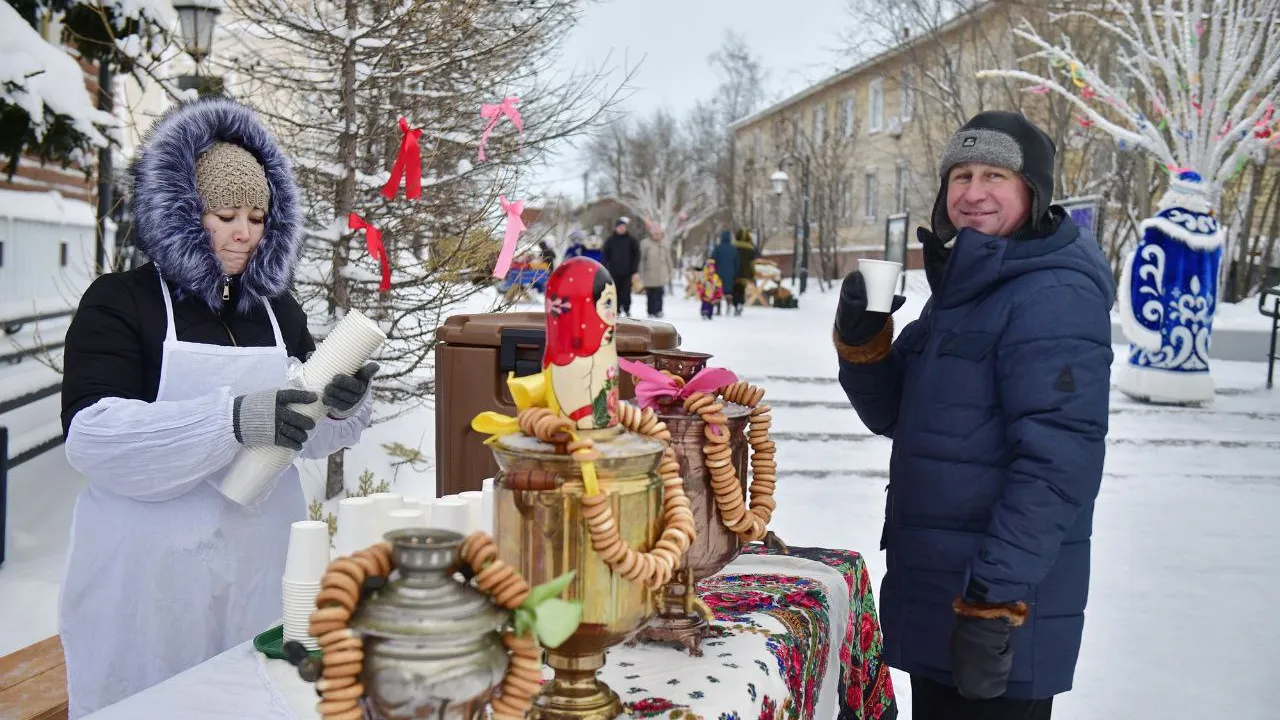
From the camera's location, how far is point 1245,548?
6.23 metres

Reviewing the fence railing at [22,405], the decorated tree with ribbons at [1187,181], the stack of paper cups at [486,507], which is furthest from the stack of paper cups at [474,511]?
the decorated tree with ribbons at [1187,181]

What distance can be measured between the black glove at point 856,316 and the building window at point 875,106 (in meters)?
32.7

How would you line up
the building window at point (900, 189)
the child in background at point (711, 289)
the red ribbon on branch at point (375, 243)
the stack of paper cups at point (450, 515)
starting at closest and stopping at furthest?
the stack of paper cups at point (450, 515) < the red ribbon on branch at point (375, 243) < the child in background at point (711, 289) < the building window at point (900, 189)

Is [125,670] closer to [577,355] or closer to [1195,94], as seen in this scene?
[577,355]

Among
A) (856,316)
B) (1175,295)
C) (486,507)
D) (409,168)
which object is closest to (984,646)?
(856,316)

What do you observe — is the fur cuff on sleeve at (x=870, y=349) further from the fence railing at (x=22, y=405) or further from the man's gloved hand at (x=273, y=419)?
the fence railing at (x=22, y=405)

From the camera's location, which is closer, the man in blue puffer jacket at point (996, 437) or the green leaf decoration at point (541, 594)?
the green leaf decoration at point (541, 594)

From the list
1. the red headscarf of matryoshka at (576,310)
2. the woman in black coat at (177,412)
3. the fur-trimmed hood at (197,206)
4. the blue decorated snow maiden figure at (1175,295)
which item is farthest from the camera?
the blue decorated snow maiden figure at (1175,295)

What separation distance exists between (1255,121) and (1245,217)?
427 inches

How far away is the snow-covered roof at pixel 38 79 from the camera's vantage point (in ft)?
17.4

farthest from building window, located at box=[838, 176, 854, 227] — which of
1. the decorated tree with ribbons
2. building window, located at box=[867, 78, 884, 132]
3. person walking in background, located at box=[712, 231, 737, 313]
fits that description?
the decorated tree with ribbons

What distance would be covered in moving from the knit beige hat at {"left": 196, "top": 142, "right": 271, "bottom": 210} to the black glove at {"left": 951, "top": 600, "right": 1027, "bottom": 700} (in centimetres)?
169

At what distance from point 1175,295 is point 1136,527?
4.99 m

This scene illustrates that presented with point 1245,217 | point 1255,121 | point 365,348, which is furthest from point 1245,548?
point 1245,217
